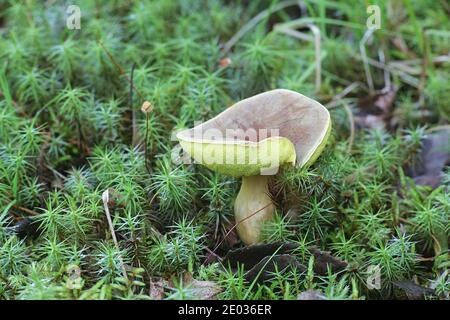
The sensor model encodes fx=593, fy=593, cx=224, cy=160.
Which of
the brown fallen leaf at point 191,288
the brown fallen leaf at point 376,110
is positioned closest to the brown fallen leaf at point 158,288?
the brown fallen leaf at point 191,288

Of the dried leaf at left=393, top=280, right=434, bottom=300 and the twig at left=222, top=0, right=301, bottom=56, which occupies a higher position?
the twig at left=222, top=0, right=301, bottom=56

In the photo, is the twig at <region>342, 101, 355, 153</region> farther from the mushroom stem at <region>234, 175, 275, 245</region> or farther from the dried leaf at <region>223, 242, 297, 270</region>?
the dried leaf at <region>223, 242, 297, 270</region>

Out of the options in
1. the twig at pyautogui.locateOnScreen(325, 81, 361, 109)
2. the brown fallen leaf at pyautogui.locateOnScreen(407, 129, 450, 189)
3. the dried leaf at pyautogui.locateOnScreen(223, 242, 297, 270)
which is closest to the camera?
the dried leaf at pyautogui.locateOnScreen(223, 242, 297, 270)

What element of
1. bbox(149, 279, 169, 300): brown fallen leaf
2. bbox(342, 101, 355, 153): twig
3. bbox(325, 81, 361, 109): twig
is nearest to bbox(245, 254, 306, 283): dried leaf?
bbox(149, 279, 169, 300): brown fallen leaf

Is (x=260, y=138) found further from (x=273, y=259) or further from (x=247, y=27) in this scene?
(x=247, y=27)

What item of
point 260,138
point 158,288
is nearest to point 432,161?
point 260,138

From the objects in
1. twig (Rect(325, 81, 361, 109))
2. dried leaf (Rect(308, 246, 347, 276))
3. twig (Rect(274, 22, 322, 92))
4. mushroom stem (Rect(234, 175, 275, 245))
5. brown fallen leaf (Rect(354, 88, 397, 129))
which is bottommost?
brown fallen leaf (Rect(354, 88, 397, 129))
